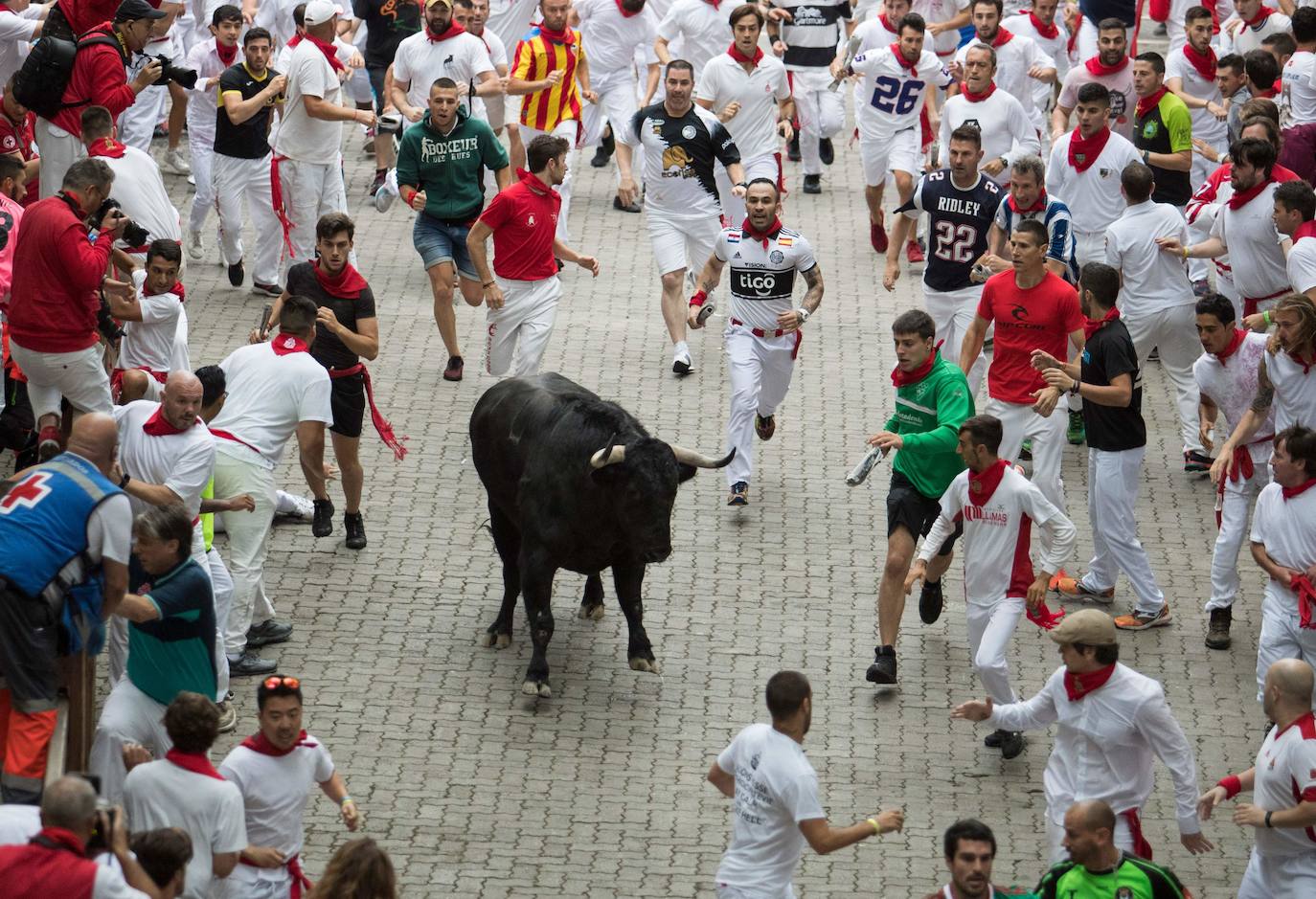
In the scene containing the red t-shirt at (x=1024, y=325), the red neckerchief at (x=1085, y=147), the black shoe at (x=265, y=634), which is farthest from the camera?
the red neckerchief at (x=1085, y=147)

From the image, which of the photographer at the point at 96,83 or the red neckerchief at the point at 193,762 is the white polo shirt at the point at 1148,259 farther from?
the red neckerchief at the point at 193,762

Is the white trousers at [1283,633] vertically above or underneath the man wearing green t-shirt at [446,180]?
above

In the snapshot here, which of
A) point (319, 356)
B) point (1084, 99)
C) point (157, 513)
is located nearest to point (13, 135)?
point (319, 356)

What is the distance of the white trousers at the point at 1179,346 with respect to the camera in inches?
525

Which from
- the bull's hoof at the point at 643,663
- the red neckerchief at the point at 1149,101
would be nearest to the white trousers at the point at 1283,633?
the bull's hoof at the point at 643,663

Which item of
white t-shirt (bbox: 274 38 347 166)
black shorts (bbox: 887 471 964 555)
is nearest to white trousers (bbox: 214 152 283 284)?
white t-shirt (bbox: 274 38 347 166)

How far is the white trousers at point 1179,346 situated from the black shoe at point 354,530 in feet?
18.1

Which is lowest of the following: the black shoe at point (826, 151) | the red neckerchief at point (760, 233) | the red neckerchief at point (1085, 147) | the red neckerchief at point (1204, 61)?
the black shoe at point (826, 151)

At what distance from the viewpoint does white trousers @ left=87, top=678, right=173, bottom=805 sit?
8344 mm

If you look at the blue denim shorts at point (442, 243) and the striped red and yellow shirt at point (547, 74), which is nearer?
the blue denim shorts at point (442, 243)

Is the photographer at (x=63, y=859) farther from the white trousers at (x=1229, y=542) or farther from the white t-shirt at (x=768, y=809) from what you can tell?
the white trousers at (x=1229, y=542)

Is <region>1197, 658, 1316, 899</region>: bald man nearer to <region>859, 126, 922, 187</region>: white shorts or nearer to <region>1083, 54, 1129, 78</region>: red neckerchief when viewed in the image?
<region>1083, 54, 1129, 78</region>: red neckerchief

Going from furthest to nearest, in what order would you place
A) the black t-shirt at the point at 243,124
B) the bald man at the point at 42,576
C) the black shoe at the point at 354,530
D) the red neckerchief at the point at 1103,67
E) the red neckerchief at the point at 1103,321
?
the red neckerchief at the point at 1103,67 → the black t-shirt at the point at 243,124 → the black shoe at the point at 354,530 → the red neckerchief at the point at 1103,321 → the bald man at the point at 42,576

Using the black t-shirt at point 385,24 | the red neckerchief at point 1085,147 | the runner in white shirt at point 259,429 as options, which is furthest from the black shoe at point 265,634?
the black t-shirt at point 385,24
